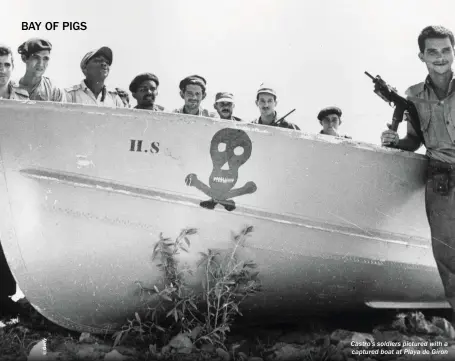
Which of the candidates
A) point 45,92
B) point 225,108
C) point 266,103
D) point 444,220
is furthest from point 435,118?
point 45,92

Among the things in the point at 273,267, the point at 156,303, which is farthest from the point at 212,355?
the point at 273,267

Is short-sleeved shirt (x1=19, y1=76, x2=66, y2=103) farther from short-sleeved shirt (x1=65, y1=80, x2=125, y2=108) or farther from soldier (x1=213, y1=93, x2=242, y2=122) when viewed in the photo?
soldier (x1=213, y1=93, x2=242, y2=122)

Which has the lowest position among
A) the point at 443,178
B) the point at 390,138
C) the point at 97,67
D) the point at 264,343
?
the point at 264,343

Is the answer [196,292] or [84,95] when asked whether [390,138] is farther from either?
[84,95]

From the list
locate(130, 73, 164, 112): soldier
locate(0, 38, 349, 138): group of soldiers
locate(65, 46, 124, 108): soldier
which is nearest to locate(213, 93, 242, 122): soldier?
locate(0, 38, 349, 138): group of soldiers

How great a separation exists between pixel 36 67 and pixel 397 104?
10.5 ft

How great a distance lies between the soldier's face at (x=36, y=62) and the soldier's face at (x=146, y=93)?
35.1 inches

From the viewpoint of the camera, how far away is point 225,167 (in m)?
3.47

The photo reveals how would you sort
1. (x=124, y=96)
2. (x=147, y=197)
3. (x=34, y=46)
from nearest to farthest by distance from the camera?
(x=147, y=197) → (x=34, y=46) → (x=124, y=96)

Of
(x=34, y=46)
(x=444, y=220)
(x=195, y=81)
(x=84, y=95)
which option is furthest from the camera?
(x=195, y=81)

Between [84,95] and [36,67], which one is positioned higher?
[36,67]

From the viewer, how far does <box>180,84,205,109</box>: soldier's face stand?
4785 millimetres

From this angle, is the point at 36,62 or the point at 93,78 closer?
the point at 36,62

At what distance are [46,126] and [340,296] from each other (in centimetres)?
268
